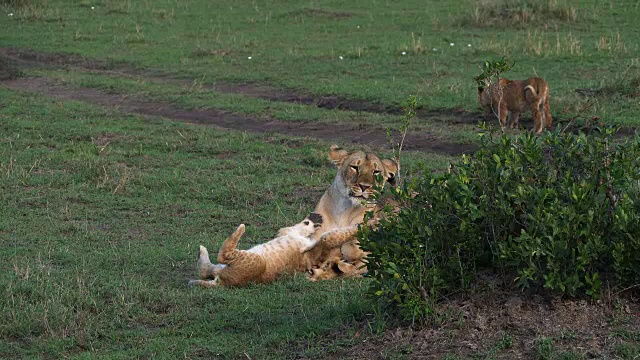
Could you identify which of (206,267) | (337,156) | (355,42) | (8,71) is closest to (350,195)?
(337,156)

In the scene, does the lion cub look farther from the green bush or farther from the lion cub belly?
the green bush

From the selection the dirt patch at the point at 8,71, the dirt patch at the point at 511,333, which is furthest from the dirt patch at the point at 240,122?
the dirt patch at the point at 511,333

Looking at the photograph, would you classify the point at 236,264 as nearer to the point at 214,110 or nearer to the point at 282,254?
the point at 282,254

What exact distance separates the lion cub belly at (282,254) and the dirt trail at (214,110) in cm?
468

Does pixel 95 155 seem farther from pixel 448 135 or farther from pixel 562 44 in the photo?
pixel 562 44

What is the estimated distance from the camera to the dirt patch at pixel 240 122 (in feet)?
38.5

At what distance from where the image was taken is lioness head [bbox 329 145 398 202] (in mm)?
6852

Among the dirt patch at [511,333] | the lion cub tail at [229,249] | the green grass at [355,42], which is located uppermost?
the dirt patch at [511,333]

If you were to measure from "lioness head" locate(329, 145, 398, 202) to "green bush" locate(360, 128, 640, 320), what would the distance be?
1555 mm

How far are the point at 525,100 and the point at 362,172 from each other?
19.0ft

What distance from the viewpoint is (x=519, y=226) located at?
5.10 meters

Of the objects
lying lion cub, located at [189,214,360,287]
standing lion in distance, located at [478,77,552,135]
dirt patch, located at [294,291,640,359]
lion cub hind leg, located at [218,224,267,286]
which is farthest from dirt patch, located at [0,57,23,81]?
dirt patch, located at [294,291,640,359]

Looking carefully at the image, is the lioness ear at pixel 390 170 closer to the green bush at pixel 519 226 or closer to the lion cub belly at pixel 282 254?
the lion cub belly at pixel 282 254

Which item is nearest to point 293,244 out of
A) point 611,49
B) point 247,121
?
point 247,121
